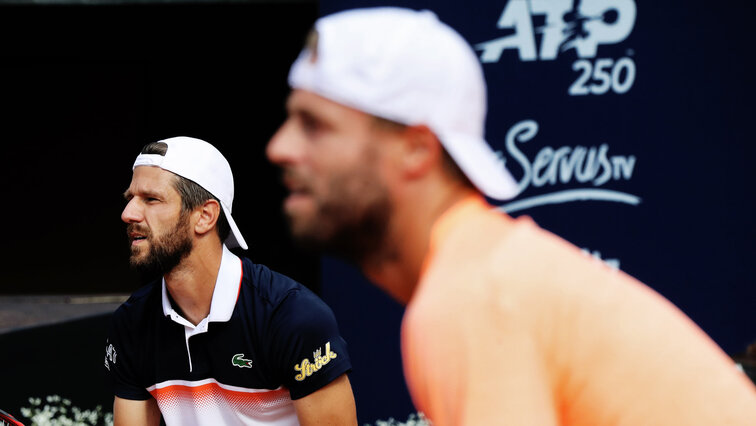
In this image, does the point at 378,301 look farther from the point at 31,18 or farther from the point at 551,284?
the point at 31,18

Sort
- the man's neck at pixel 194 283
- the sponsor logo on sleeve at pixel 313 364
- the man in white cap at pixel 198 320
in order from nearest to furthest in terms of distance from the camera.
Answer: the sponsor logo on sleeve at pixel 313 364 → the man in white cap at pixel 198 320 → the man's neck at pixel 194 283

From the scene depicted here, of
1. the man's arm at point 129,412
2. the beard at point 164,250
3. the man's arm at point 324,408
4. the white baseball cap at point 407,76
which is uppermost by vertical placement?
the white baseball cap at point 407,76

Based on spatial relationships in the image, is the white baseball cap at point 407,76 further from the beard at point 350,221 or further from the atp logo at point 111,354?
the atp logo at point 111,354

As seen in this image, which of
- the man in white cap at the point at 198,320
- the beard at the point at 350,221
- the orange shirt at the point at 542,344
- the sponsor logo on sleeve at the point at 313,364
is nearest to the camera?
the orange shirt at the point at 542,344

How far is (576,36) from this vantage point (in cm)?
501

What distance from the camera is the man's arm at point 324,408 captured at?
2.77 metres

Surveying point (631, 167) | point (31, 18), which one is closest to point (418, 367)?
point (631, 167)

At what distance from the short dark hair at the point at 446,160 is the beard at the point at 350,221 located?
0.25 feet

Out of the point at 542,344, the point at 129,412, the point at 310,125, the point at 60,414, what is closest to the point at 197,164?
the point at 129,412

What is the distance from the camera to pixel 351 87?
121 cm

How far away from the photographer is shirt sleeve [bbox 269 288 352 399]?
108 inches

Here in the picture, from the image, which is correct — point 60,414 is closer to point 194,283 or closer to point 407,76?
point 194,283

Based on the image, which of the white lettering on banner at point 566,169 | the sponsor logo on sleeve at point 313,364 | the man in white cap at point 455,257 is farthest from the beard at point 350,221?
the white lettering on banner at point 566,169

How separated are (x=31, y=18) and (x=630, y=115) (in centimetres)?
685
